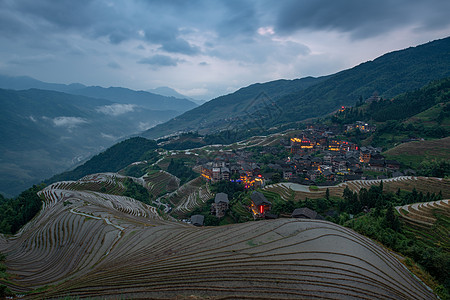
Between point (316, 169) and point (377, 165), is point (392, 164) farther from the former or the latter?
point (316, 169)

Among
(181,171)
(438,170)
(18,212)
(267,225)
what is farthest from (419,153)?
(18,212)

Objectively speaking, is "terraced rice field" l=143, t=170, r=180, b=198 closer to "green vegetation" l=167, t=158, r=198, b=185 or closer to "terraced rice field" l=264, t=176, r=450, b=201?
"green vegetation" l=167, t=158, r=198, b=185

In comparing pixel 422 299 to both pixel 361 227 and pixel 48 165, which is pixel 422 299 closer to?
pixel 361 227

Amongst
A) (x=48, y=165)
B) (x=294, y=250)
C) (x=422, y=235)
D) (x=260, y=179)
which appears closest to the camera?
(x=294, y=250)

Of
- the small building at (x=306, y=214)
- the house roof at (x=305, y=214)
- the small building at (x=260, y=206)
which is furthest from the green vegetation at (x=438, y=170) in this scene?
the small building at (x=260, y=206)

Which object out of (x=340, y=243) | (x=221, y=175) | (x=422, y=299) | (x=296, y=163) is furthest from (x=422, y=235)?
(x=221, y=175)

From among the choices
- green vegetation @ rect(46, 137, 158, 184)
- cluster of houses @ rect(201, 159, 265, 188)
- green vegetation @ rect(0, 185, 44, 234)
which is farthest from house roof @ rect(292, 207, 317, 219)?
green vegetation @ rect(46, 137, 158, 184)
